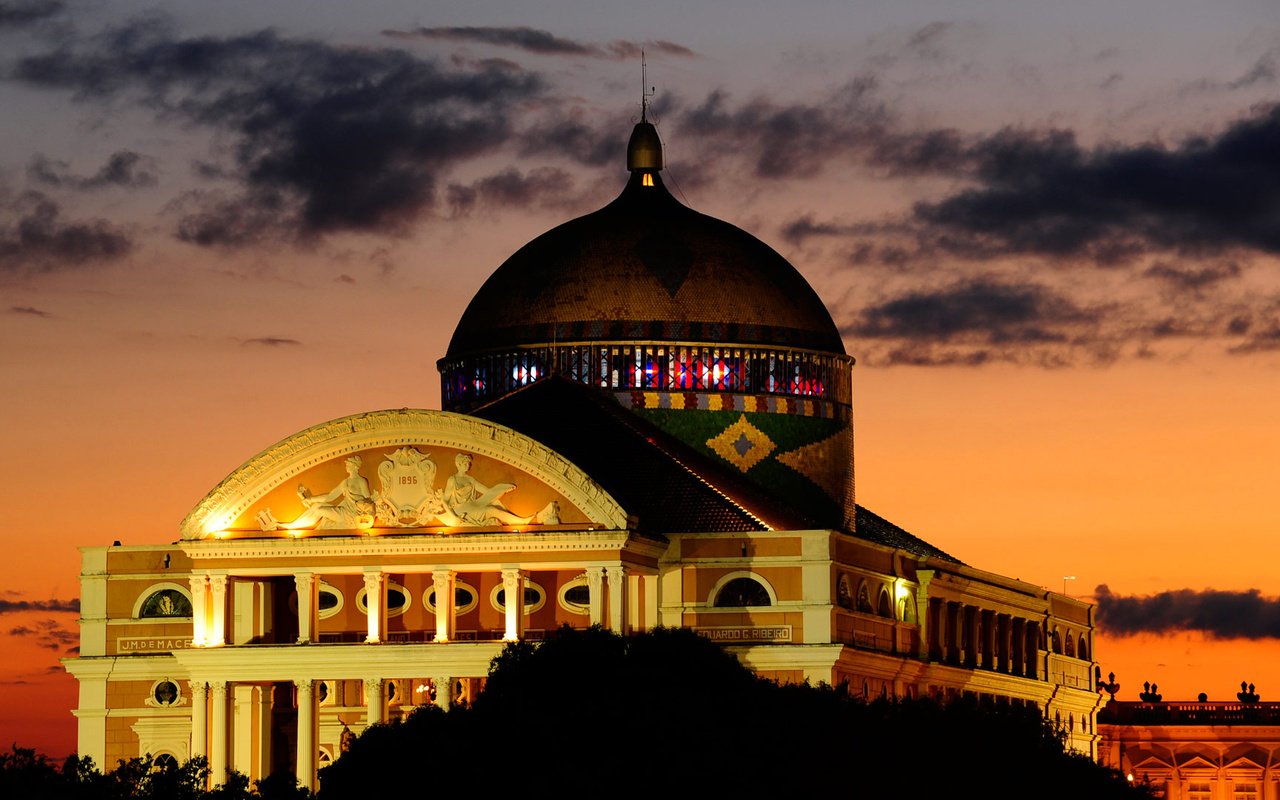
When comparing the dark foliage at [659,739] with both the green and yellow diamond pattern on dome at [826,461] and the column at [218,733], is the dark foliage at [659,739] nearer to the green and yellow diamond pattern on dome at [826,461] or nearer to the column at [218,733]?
the column at [218,733]

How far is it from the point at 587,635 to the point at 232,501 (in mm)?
15251

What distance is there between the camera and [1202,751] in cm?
14600

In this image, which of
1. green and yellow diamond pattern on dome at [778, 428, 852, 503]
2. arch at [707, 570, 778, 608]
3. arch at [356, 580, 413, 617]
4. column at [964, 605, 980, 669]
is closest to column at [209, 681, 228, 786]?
arch at [356, 580, 413, 617]

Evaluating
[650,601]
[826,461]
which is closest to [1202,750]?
[826,461]

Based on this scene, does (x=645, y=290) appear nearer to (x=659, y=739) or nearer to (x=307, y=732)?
(x=307, y=732)

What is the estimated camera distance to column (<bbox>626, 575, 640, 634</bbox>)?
9600 centimetres

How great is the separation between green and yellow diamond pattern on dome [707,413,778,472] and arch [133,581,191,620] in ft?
51.9

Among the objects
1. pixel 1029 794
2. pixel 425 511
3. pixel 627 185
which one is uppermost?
pixel 627 185

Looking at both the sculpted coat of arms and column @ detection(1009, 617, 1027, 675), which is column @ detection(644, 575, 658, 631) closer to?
the sculpted coat of arms

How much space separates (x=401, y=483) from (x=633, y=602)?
22.2ft

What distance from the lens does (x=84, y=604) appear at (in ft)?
338

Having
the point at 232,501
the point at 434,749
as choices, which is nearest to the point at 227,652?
the point at 232,501

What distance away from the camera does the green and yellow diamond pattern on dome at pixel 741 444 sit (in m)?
107

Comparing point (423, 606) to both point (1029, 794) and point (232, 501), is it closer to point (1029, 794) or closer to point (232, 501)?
point (232, 501)
